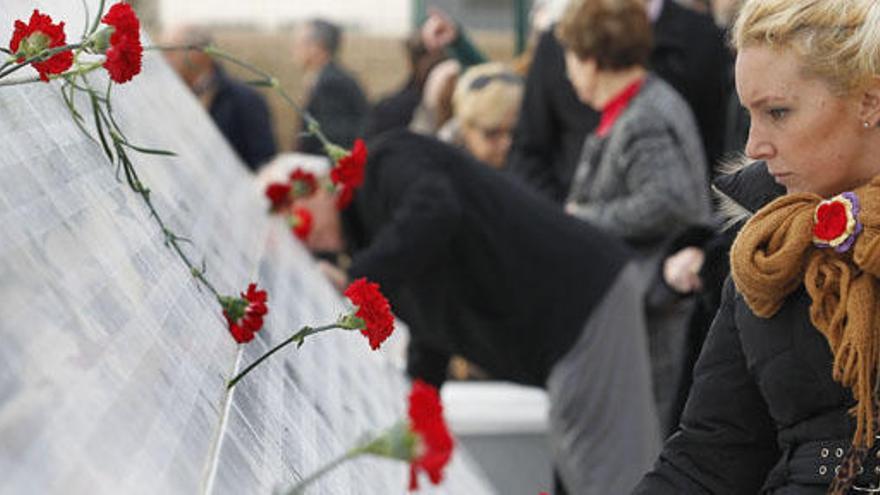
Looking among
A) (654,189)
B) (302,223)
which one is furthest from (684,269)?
(302,223)

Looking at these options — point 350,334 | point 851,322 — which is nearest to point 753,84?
point 851,322

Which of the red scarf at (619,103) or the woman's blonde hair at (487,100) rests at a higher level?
the woman's blonde hair at (487,100)

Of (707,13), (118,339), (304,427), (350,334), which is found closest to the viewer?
(118,339)

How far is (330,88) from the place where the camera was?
1012 centimetres

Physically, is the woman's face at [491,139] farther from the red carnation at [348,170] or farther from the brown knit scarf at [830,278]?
the brown knit scarf at [830,278]

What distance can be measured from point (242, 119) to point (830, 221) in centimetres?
703

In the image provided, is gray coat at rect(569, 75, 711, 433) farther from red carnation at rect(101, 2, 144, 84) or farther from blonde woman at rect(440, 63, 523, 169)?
red carnation at rect(101, 2, 144, 84)

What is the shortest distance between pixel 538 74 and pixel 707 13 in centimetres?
95

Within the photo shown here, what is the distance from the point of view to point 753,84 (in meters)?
2.03

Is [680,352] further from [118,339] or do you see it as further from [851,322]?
[118,339]

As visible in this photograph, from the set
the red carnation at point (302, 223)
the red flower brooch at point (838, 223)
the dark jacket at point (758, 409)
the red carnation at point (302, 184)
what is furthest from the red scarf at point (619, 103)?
the red flower brooch at point (838, 223)

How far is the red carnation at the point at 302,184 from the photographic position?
4.16 metres

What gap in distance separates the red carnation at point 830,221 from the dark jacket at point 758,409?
0.12 metres

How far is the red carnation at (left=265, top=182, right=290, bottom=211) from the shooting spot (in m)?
4.19
